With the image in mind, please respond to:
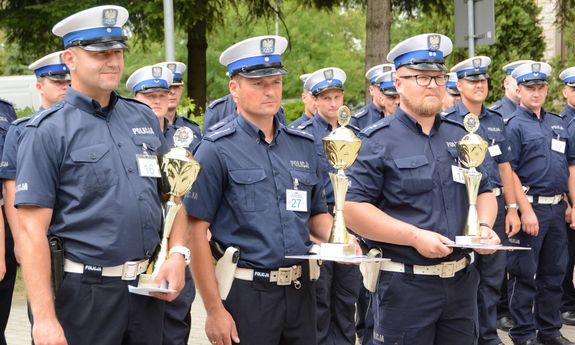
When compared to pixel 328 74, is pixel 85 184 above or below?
below

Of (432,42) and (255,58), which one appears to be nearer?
(255,58)

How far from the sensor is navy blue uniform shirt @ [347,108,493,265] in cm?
527

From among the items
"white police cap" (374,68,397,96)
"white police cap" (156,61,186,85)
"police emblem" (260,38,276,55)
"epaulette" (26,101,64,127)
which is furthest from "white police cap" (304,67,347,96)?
"epaulette" (26,101,64,127)

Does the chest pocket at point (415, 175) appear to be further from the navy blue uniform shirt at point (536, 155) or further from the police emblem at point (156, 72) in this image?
the navy blue uniform shirt at point (536, 155)

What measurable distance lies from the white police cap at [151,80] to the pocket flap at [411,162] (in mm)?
2545

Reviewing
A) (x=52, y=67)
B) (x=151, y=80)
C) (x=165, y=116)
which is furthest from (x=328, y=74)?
(x=52, y=67)

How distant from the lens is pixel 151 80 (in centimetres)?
728

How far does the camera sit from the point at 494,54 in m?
23.3

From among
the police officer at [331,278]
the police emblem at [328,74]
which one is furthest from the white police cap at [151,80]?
the police emblem at [328,74]

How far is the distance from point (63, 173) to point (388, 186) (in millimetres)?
1789

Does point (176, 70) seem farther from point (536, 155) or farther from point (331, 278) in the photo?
point (536, 155)

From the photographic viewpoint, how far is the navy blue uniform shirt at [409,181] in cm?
527

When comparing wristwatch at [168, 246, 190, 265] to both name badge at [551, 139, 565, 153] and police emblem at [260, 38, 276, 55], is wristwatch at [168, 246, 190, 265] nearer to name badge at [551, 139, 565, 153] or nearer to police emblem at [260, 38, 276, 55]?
police emblem at [260, 38, 276, 55]

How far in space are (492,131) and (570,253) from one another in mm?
2248
